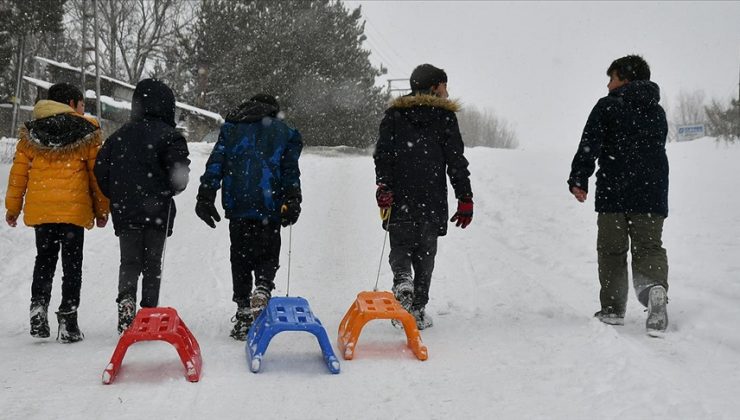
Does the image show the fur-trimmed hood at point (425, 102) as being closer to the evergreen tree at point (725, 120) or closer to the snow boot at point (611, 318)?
the snow boot at point (611, 318)

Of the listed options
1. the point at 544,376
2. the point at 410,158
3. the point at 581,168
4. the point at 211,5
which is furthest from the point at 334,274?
the point at 211,5

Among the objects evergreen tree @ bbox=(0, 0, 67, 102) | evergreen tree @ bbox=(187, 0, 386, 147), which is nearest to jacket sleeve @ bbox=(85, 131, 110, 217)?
evergreen tree @ bbox=(187, 0, 386, 147)

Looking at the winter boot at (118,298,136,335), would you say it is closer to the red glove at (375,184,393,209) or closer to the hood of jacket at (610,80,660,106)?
the red glove at (375,184,393,209)

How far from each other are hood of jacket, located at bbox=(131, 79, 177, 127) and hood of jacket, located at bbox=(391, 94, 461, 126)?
1810 millimetres

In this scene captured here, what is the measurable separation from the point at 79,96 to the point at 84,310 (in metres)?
1.96

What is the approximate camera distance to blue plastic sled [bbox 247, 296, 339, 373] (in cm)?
376

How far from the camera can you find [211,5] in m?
32.4

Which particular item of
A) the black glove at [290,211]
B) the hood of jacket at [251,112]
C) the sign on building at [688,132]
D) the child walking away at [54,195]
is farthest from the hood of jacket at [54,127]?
the sign on building at [688,132]

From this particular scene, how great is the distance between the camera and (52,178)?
4.70 metres

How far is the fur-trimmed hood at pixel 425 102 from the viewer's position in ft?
16.7

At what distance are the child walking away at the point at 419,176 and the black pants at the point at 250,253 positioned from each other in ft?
3.10

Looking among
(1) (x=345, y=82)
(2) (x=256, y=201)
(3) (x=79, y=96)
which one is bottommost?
(2) (x=256, y=201)

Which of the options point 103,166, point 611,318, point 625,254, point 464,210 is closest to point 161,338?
point 103,166

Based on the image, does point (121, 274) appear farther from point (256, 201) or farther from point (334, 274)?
point (334, 274)
